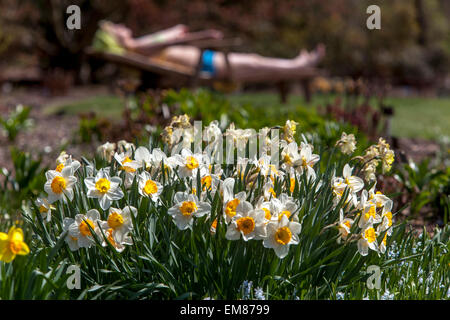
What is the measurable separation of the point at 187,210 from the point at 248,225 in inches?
7.8

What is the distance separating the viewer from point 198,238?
1747 millimetres

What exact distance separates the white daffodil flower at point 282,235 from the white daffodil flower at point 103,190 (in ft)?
1.65

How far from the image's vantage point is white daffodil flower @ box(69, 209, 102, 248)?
1.78 meters

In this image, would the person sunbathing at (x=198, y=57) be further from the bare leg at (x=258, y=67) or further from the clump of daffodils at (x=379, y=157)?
the clump of daffodils at (x=379, y=157)

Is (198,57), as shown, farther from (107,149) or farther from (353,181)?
(353,181)

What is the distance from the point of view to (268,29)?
15.6 meters

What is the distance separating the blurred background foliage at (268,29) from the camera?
1426cm

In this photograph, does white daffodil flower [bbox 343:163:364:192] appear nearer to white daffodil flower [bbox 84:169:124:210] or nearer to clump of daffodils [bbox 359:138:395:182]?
clump of daffodils [bbox 359:138:395:182]

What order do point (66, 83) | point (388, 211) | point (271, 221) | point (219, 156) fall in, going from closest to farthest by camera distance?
point (271, 221) → point (388, 211) → point (219, 156) → point (66, 83)

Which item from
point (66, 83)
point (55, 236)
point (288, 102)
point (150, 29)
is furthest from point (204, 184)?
point (150, 29)

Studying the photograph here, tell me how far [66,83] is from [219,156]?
9.72m

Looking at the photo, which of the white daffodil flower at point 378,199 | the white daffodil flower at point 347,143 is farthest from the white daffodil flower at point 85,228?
the white daffodil flower at point 347,143

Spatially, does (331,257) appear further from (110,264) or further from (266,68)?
(266,68)

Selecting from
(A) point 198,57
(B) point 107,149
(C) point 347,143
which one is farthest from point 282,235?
(A) point 198,57
